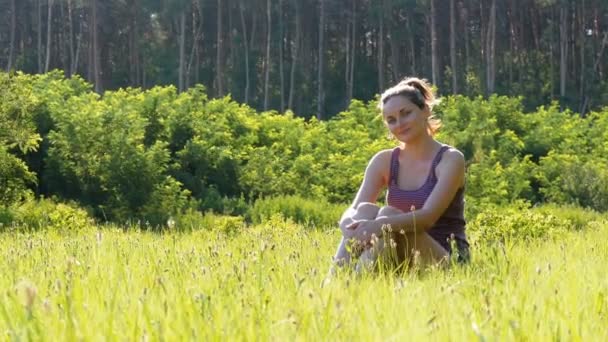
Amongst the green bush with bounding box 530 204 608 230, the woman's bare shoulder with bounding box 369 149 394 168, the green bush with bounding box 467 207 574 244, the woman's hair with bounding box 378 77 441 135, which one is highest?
the woman's hair with bounding box 378 77 441 135

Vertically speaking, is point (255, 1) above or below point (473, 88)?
above

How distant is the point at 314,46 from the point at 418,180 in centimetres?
5528

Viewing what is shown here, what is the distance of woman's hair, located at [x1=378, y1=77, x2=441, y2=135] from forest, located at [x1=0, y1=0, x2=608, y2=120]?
→ 41520 mm

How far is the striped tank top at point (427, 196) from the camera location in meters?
5.74

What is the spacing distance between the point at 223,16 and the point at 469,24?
53.9ft

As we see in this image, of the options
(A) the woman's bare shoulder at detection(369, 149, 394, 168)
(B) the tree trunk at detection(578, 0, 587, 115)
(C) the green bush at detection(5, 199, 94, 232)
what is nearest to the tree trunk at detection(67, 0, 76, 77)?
(B) the tree trunk at detection(578, 0, 587, 115)

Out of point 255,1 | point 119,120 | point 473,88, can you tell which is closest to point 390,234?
point 119,120

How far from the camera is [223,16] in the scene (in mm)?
60469

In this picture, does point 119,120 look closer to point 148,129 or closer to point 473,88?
point 148,129

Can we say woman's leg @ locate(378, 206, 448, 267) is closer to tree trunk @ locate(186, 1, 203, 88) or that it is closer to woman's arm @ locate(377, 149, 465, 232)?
woman's arm @ locate(377, 149, 465, 232)

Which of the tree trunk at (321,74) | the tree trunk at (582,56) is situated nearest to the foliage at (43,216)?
the tree trunk at (582,56)

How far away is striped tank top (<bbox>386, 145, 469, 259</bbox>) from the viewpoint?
574cm

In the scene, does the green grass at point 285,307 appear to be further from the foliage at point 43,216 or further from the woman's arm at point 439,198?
the foliage at point 43,216

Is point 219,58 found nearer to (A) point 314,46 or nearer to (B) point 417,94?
(A) point 314,46
